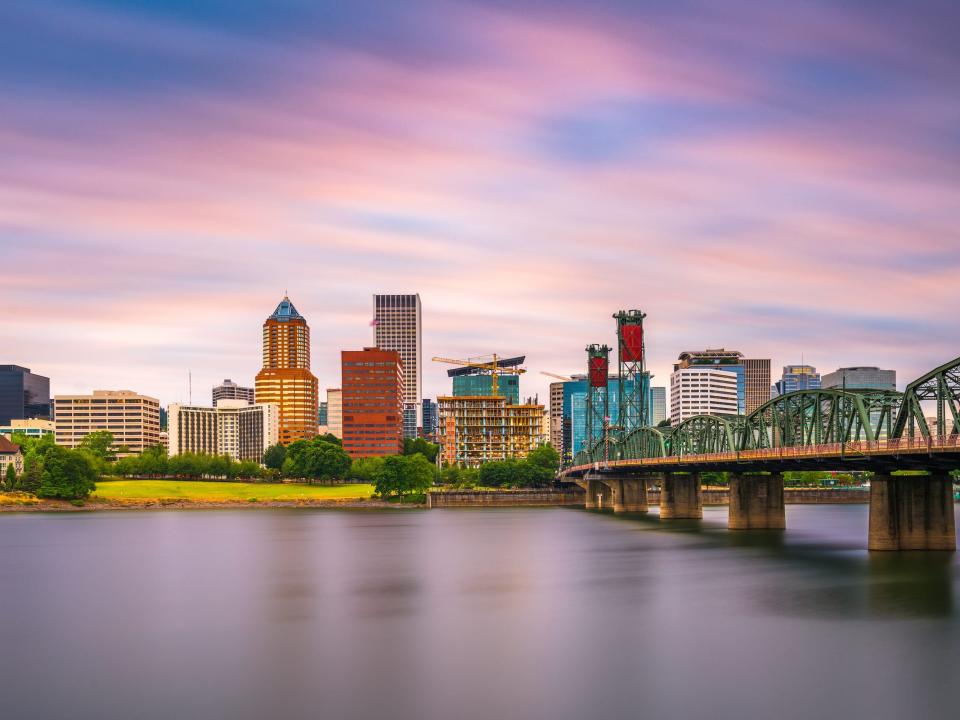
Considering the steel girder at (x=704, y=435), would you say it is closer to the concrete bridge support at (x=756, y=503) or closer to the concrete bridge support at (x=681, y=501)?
the concrete bridge support at (x=756, y=503)

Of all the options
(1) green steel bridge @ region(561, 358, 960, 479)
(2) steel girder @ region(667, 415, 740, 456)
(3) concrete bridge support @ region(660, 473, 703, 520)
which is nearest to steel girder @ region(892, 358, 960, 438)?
(1) green steel bridge @ region(561, 358, 960, 479)

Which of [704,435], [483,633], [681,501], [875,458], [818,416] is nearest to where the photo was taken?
[483,633]

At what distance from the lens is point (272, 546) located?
117 metres

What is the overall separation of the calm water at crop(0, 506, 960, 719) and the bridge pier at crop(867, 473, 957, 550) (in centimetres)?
334

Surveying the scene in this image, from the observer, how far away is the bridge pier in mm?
89500

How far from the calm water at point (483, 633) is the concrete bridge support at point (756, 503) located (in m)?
25.2

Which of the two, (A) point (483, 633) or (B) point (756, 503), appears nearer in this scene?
(A) point (483, 633)

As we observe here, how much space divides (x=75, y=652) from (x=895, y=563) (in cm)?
6123

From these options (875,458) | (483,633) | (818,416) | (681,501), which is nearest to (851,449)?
(875,458)

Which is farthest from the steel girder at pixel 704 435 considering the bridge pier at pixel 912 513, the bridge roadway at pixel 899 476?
the bridge pier at pixel 912 513

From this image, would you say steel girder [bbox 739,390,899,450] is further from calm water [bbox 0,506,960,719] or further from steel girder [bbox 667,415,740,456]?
calm water [bbox 0,506,960,719]

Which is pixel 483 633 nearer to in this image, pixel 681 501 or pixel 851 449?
pixel 851 449

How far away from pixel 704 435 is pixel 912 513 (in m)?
65.8

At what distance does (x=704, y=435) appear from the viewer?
15650cm
